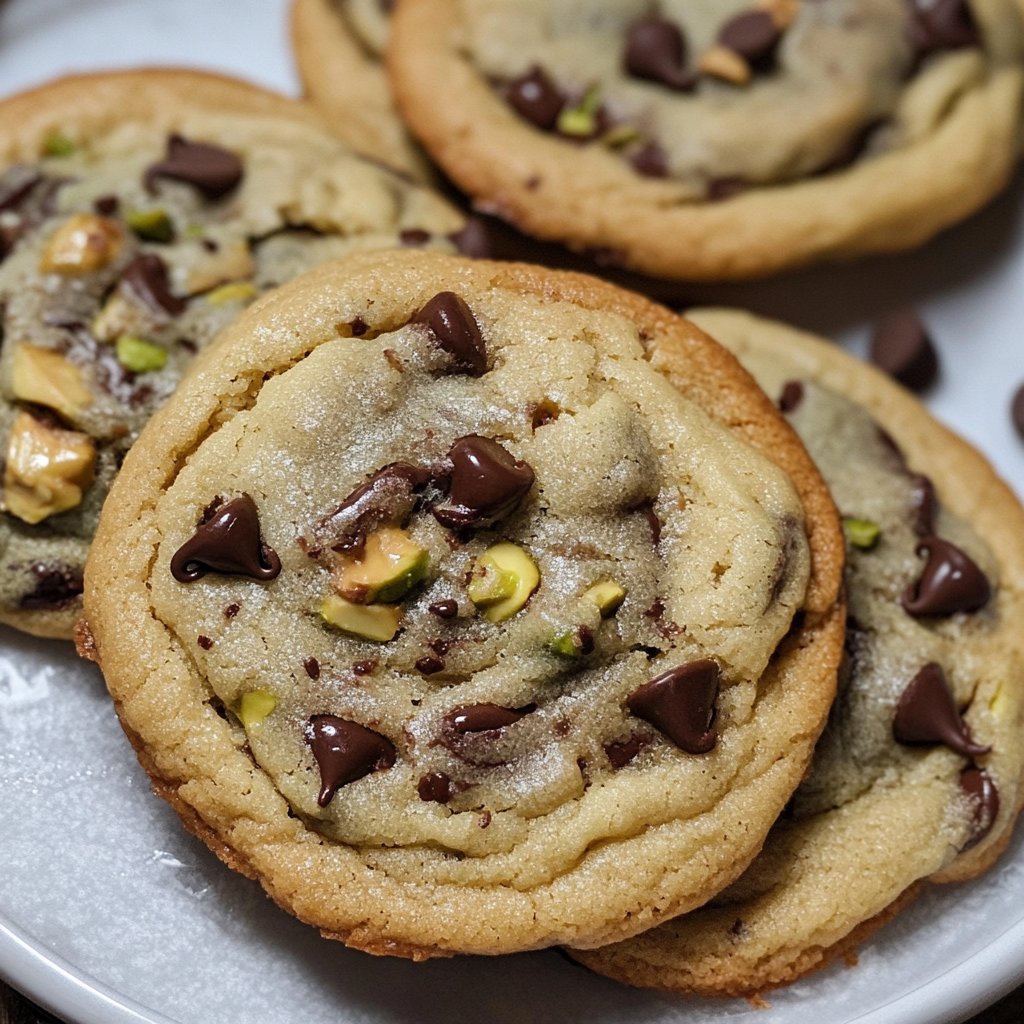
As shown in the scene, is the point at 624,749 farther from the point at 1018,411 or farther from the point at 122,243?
the point at 1018,411

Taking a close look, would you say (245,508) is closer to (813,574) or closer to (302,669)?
(302,669)

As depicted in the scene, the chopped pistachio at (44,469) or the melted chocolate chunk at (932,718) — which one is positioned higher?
the melted chocolate chunk at (932,718)

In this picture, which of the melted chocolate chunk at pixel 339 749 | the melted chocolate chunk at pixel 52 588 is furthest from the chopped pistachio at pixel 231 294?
the melted chocolate chunk at pixel 339 749

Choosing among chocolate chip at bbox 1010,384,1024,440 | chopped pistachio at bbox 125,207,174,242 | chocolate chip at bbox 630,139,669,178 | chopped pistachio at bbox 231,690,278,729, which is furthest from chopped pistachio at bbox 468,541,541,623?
chocolate chip at bbox 1010,384,1024,440

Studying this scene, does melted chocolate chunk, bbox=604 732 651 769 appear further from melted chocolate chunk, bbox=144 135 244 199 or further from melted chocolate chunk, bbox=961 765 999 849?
melted chocolate chunk, bbox=144 135 244 199

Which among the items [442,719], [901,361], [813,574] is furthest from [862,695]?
[901,361]

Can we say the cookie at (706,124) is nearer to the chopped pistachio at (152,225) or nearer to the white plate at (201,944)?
the chopped pistachio at (152,225)
